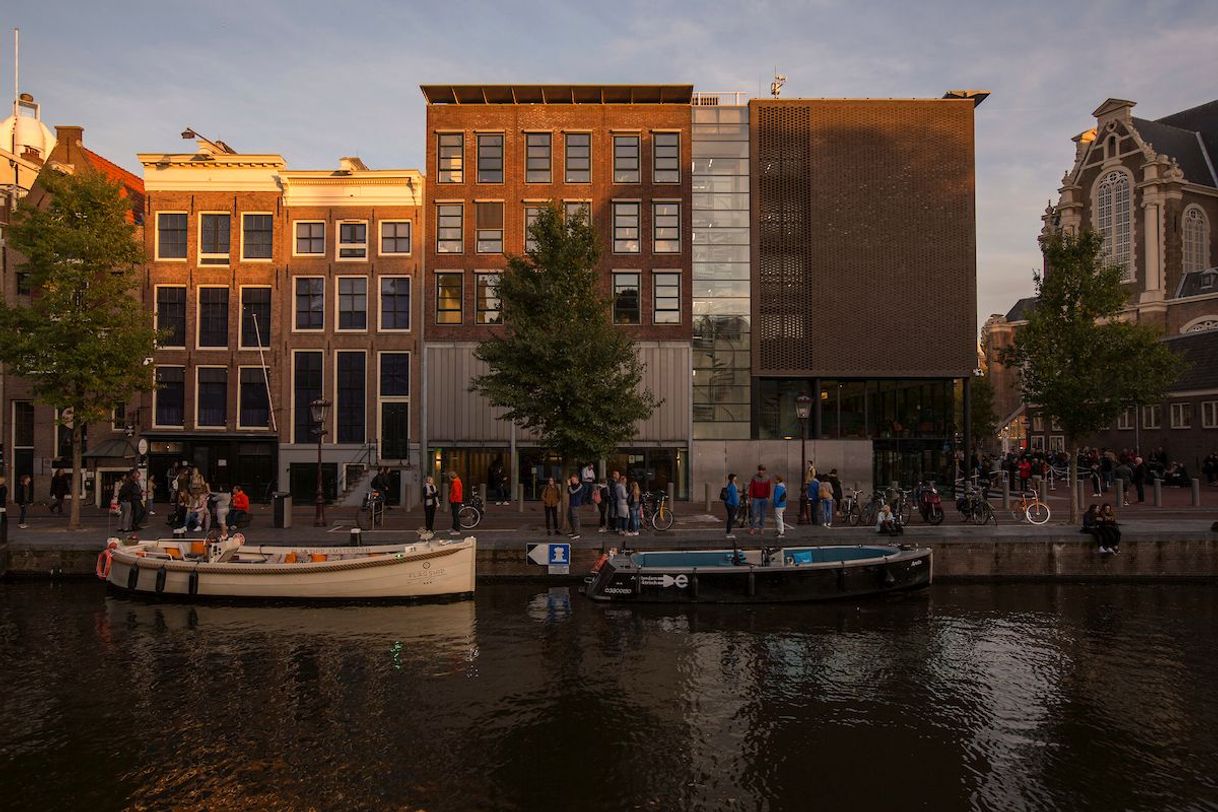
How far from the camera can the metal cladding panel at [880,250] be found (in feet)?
115

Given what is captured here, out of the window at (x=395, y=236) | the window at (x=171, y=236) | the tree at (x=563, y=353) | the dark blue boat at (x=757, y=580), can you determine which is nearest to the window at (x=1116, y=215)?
the window at (x=395, y=236)

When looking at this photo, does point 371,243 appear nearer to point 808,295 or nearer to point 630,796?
point 808,295

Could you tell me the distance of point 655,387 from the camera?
34594 millimetres

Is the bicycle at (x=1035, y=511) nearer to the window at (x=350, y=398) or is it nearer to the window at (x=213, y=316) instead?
the window at (x=350, y=398)

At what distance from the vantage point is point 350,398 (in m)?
34.2

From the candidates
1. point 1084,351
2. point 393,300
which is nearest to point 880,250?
point 1084,351

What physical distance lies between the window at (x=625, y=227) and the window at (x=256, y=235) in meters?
16.0

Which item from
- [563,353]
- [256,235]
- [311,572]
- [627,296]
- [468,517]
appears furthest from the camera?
[627,296]

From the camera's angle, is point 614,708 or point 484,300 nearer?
point 614,708

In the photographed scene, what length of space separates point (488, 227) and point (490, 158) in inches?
133

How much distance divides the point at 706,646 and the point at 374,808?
7.70 meters

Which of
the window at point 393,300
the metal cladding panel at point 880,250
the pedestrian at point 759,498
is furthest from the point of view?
the metal cladding panel at point 880,250

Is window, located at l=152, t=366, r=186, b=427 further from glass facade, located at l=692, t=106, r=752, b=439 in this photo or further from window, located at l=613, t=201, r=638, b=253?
glass facade, located at l=692, t=106, r=752, b=439

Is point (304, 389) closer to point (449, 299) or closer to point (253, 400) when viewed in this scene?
point (253, 400)
